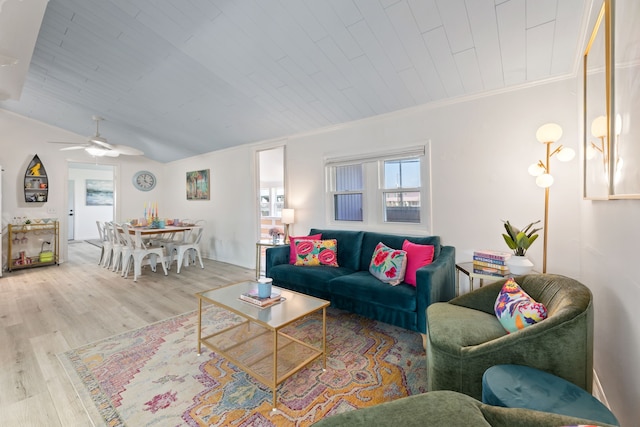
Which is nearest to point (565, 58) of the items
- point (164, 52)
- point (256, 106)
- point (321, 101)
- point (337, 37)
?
point (337, 37)

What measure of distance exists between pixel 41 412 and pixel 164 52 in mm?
3012

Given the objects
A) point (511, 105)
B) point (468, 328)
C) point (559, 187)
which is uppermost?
point (511, 105)

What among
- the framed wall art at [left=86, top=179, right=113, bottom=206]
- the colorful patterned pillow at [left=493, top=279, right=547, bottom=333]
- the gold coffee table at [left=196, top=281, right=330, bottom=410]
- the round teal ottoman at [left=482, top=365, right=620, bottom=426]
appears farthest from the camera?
the framed wall art at [left=86, top=179, right=113, bottom=206]

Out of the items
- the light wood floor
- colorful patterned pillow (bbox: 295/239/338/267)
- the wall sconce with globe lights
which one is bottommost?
the light wood floor

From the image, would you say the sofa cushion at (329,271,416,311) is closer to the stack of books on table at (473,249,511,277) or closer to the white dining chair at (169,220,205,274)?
the stack of books on table at (473,249,511,277)

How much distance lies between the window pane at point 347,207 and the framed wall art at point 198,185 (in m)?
3.32

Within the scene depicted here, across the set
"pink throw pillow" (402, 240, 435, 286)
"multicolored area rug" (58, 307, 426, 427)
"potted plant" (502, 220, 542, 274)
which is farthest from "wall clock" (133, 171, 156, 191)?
"potted plant" (502, 220, 542, 274)

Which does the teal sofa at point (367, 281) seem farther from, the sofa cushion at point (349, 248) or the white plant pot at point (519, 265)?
the white plant pot at point (519, 265)

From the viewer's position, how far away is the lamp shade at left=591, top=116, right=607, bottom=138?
4.70 ft

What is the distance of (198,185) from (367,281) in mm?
4949

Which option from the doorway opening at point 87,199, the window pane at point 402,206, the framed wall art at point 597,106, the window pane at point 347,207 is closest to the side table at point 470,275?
the window pane at point 402,206

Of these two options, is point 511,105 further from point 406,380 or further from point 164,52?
point 164,52

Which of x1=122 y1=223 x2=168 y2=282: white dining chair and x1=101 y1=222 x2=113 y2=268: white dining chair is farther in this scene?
x1=101 y1=222 x2=113 y2=268: white dining chair

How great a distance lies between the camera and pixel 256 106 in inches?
140
